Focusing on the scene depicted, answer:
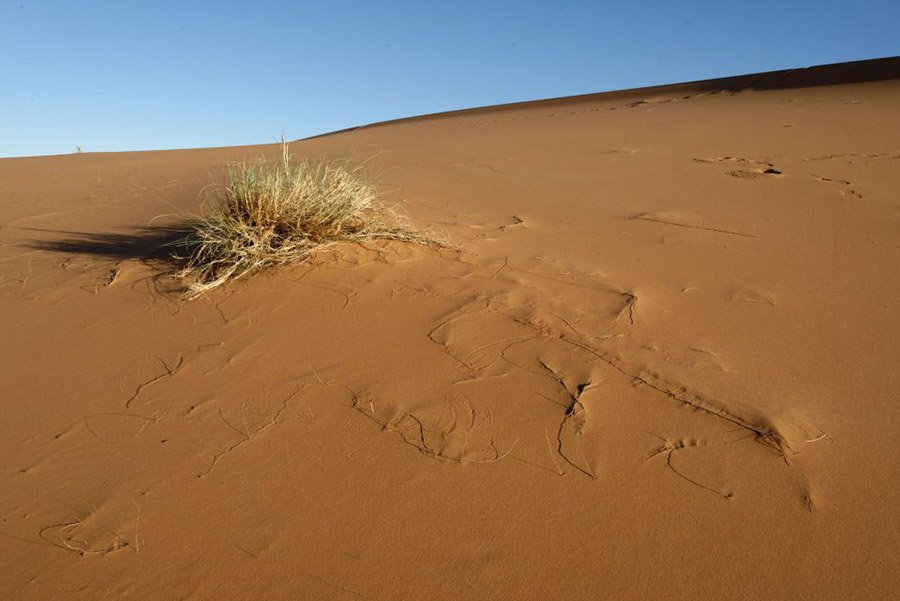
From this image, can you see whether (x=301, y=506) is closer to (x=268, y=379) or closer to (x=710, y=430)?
(x=268, y=379)

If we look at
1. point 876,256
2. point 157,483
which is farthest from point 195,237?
point 876,256

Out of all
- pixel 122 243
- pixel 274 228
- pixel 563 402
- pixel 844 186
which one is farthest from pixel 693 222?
pixel 122 243

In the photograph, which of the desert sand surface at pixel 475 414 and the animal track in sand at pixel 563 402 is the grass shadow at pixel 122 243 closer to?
the desert sand surface at pixel 475 414

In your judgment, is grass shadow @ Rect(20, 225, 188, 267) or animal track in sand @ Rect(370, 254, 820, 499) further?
grass shadow @ Rect(20, 225, 188, 267)

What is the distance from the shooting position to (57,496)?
2.03 m

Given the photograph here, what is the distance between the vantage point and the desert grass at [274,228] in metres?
3.49

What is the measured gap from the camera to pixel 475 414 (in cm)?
234

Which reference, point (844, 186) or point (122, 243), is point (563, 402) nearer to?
point (122, 243)

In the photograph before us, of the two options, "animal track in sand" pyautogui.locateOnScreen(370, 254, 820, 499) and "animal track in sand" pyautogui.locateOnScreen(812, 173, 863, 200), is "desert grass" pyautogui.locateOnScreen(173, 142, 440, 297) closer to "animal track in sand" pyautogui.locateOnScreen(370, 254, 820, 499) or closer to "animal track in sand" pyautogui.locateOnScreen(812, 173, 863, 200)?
"animal track in sand" pyautogui.locateOnScreen(370, 254, 820, 499)

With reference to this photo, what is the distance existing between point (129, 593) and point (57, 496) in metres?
0.55

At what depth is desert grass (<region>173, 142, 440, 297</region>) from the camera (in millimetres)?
3492

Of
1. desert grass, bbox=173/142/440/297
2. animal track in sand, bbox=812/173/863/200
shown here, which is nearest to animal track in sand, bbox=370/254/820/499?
desert grass, bbox=173/142/440/297

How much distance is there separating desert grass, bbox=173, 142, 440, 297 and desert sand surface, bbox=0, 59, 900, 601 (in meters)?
0.11

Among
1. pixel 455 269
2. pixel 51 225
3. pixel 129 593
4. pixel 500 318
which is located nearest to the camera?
pixel 129 593
